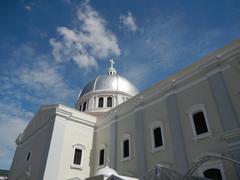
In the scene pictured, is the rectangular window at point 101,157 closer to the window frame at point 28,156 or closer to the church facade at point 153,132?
the church facade at point 153,132

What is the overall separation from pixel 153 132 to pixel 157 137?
447 mm

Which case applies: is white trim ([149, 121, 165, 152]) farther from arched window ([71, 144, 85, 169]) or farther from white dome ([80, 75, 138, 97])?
white dome ([80, 75, 138, 97])

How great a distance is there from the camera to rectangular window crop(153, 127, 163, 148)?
473 inches

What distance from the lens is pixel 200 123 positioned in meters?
10.6

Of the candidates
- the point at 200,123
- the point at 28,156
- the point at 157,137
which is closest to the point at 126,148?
the point at 157,137

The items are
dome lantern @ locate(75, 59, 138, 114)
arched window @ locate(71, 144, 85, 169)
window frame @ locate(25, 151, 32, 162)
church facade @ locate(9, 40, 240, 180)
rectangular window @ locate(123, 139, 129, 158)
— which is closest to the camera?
church facade @ locate(9, 40, 240, 180)

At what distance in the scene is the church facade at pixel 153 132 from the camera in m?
9.60

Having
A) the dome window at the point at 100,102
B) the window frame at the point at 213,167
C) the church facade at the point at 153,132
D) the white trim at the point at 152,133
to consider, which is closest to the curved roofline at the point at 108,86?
the dome window at the point at 100,102

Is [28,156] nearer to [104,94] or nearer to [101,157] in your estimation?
[101,157]

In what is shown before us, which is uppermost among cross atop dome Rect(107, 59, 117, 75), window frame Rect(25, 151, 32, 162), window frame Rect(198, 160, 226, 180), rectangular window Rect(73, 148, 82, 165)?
cross atop dome Rect(107, 59, 117, 75)

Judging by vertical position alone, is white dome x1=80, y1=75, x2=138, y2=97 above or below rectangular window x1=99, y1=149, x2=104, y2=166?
above

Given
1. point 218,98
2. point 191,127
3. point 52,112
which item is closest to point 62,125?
point 52,112

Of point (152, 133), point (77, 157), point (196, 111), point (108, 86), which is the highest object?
point (108, 86)

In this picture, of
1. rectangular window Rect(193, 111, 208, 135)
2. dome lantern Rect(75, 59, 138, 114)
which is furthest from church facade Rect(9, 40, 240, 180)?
dome lantern Rect(75, 59, 138, 114)
